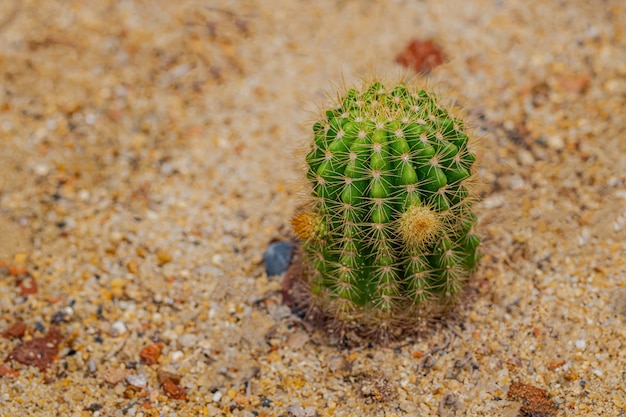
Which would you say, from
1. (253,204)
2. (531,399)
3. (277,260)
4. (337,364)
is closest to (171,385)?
(337,364)

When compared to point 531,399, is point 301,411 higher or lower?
lower

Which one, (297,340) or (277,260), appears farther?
(277,260)

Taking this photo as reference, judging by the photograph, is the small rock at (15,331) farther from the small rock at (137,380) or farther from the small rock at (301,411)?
the small rock at (301,411)

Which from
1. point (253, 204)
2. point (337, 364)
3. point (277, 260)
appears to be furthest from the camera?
point (253, 204)

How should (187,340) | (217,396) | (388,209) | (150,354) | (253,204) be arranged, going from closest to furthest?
(388,209) < (217,396) < (150,354) < (187,340) < (253,204)

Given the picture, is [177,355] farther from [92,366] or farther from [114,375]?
[92,366]

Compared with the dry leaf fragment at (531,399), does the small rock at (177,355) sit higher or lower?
lower

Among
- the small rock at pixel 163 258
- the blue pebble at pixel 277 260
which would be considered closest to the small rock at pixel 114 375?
the small rock at pixel 163 258

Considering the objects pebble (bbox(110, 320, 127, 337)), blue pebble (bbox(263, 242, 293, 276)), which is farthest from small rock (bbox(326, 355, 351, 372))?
pebble (bbox(110, 320, 127, 337))
